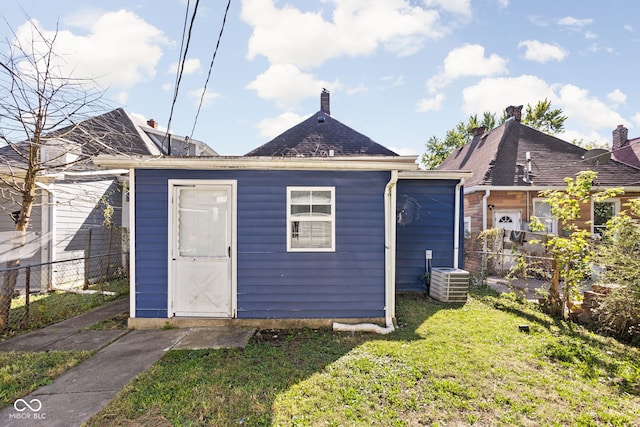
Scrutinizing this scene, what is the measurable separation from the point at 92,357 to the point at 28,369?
566 mm

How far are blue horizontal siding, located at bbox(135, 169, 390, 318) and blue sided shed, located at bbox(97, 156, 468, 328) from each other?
2cm

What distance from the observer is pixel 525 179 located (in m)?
9.56

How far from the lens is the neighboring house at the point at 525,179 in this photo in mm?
9086

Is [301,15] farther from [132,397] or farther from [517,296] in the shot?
[517,296]

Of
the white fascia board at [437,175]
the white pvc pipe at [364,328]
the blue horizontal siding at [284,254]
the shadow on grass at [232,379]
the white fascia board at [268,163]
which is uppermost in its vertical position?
the white fascia board at [437,175]

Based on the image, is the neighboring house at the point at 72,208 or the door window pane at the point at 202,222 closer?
the door window pane at the point at 202,222

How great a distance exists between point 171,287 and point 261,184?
2127 millimetres

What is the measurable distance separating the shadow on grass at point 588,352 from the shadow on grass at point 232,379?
175 cm

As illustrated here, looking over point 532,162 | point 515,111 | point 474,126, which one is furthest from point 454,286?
point 474,126

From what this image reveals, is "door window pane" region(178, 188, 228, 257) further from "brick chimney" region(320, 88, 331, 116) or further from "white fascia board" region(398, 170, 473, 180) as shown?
"brick chimney" region(320, 88, 331, 116)

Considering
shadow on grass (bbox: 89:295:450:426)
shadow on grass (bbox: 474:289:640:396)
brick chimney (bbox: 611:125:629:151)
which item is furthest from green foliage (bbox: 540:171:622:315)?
brick chimney (bbox: 611:125:629:151)

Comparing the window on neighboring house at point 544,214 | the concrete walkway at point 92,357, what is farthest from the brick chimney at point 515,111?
the concrete walkway at point 92,357

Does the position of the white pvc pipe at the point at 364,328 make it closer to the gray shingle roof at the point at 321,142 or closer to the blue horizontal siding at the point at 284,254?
the blue horizontal siding at the point at 284,254

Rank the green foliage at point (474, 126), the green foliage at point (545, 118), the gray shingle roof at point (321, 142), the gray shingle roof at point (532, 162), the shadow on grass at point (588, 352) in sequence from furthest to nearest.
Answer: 1. the green foliage at point (474, 126)
2. the green foliage at point (545, 118)
3. the gray shingle roof at point (321, 142)
4. the gray shingle roof at point (532, 162)
5. the shadow on grass at point (588, 352)
